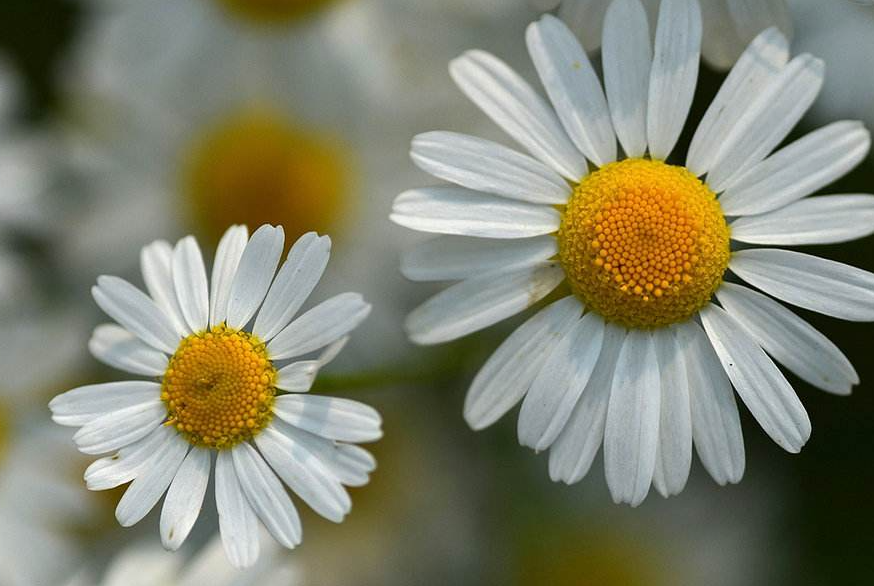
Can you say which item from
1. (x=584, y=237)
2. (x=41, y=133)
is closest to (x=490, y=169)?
(x=584, y=237)

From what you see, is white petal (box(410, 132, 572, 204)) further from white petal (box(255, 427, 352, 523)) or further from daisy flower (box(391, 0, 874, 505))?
white petal (box(255, 427, 352, 523))

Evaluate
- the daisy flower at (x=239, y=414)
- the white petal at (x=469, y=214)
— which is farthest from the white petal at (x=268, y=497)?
the white petal at (x=469, y=214)

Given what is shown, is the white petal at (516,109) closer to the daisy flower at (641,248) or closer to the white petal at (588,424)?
the daisy flower at (641,248)

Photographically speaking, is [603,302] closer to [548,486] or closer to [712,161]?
[712,161]

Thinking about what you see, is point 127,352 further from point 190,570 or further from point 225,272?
point 190,570

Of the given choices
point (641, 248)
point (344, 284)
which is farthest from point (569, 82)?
point (344, 284)

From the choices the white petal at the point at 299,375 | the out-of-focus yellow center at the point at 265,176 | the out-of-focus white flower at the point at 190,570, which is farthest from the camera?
the out-of-focus yellow center at the point at 265,176
